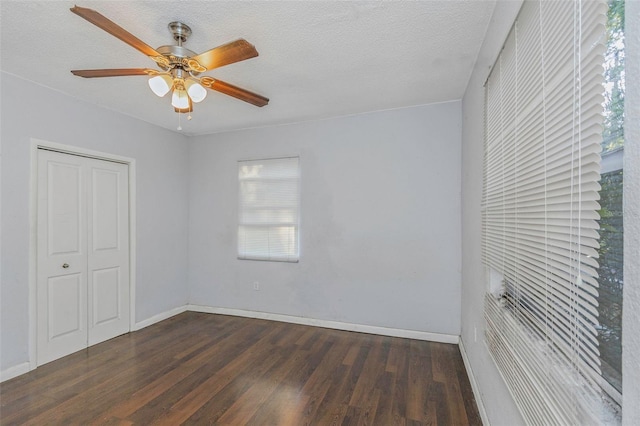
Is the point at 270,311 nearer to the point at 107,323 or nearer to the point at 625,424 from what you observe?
the point at 107,323

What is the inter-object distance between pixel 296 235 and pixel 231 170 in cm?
142

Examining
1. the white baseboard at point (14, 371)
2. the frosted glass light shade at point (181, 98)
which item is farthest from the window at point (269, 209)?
the white baseboard at point (14, 371)

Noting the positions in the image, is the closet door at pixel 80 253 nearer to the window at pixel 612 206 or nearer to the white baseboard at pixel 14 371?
the white baseboard at pixel 14 371

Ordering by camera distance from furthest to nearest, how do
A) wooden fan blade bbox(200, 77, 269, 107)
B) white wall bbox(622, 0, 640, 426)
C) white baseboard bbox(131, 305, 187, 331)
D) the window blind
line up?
white baseboard bbox(131, 305, 187, 331)
wooden fan blade bbox(200, 77, 269, 107)
the window blind
white wall bbox(622, 0, 640, 426)

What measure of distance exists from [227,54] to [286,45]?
609mm

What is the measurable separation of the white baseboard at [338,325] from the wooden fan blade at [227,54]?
10.2 ft

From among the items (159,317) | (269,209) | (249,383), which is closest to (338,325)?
(249,383)

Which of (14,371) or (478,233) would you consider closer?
(478,233)

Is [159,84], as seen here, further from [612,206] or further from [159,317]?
[159,317]

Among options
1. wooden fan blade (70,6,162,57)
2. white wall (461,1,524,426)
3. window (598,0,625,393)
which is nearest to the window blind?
window (598,0,625,393)

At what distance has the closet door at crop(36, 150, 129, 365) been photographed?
9.14 ft

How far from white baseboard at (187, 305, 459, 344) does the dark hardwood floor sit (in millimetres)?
104

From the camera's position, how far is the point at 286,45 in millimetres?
2070

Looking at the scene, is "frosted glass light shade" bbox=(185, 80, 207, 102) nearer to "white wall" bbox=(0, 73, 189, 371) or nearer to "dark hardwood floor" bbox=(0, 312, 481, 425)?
"white wall" bbox=(0, 73, 189, 371)
